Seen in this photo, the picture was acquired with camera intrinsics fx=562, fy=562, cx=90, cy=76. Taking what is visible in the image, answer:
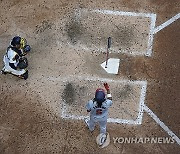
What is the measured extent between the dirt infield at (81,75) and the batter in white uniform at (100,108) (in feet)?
1.93

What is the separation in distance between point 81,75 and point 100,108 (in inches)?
88.7

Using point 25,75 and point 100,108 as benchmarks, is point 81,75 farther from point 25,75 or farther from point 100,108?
point 100,108

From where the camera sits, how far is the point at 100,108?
39.2 ft

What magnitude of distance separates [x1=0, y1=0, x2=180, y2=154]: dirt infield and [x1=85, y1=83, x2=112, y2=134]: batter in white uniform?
0.59m

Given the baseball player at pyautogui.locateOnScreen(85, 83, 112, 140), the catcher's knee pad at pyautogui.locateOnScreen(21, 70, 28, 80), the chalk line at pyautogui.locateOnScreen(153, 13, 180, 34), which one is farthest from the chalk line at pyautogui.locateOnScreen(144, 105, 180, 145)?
the catcher's knee pad at pyautogui.locateOnScreen(21, 70, 28, 80)

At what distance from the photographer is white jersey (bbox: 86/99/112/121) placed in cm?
1192

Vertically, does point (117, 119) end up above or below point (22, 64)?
below

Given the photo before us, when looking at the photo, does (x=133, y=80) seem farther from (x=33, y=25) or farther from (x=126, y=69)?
(x=33, y=25)

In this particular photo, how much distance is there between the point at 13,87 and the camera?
45.6 ft

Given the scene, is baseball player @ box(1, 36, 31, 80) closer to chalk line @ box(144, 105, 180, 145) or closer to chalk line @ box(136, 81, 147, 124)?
chalk line @ box(136, 81, 147, 124)

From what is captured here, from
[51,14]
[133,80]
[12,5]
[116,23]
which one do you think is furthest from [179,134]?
[12,5]
